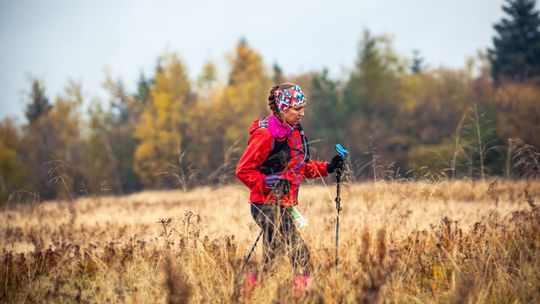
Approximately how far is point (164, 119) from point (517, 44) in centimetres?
2670

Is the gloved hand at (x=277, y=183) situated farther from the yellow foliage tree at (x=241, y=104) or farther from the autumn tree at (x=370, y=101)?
the autumn tree at (x=370, y=101)

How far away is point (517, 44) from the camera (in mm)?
33094

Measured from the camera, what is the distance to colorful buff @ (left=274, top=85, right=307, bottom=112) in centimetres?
411

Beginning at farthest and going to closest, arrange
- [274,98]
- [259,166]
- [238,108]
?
[238,108] → [274,98] → [259,166]

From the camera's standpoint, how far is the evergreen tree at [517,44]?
3212 centimetres

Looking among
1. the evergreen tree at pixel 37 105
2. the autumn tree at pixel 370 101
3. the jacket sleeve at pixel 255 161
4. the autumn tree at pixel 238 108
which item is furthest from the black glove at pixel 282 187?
the evergreen tree at pixel 37 105

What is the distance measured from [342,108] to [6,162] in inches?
935

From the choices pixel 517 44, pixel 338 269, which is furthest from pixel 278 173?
pixel 517 44

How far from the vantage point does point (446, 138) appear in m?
29.6

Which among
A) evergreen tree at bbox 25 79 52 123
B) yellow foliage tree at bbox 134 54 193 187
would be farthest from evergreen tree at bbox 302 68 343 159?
evergreen tree at bbox 25 79 52 123

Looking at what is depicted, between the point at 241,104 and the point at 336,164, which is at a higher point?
the point at 241,104

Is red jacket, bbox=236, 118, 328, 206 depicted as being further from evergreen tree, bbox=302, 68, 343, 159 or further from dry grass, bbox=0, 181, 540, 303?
evergreen tree, bbox=302, 68, 343, 159

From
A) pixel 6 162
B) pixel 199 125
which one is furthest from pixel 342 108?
pixel 6 162

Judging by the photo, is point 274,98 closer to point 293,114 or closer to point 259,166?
point 293,114
